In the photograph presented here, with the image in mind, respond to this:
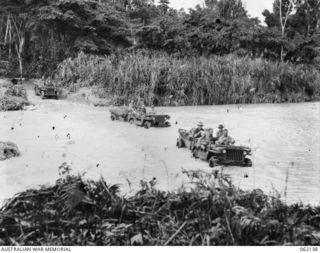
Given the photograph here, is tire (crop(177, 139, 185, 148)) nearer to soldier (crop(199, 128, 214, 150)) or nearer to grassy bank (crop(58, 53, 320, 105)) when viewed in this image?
soldier (crop(199, 128, 214, 150))

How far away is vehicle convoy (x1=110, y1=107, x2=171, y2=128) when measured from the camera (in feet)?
49.8

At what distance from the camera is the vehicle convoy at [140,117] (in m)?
15.2

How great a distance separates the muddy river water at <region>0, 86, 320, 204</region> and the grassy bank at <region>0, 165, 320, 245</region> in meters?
1.09

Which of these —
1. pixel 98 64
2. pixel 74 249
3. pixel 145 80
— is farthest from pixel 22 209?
pixel 98 64

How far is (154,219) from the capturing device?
4934mm

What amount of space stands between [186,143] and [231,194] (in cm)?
663

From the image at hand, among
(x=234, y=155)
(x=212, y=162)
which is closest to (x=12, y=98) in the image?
(x=212, y=162)

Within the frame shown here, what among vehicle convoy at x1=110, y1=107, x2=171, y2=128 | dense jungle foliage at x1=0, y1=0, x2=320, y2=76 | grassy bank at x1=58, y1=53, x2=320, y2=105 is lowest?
vehicle convoy at x1=110, y1=107, x2=171, y2=128

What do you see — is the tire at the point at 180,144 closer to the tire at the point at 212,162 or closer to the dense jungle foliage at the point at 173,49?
the tire at the point at 212,162

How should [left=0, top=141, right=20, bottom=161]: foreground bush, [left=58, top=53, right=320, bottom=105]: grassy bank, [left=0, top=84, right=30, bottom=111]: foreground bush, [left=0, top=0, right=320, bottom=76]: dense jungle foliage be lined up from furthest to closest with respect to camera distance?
1. [left=0, top=0, right=320, bottom=76]: dense jungle foliage
2. [left=58, top=53, right=320, bottom=105]: grassy bank
3. [left=0, top=84, right=30, bottom=111]: foreground bush
4. [left=0, top=141, right=20, bottom=161]: foreground bush

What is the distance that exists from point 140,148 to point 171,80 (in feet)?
31.9

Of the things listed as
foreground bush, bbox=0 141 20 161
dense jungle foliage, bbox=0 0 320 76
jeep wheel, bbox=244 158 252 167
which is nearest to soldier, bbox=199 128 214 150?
jeep wheel, bbox=244 158 252 167

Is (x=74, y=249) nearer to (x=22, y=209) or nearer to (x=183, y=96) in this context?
(x=22, y=209)

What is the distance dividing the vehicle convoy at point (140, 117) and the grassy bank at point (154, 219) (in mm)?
9783
